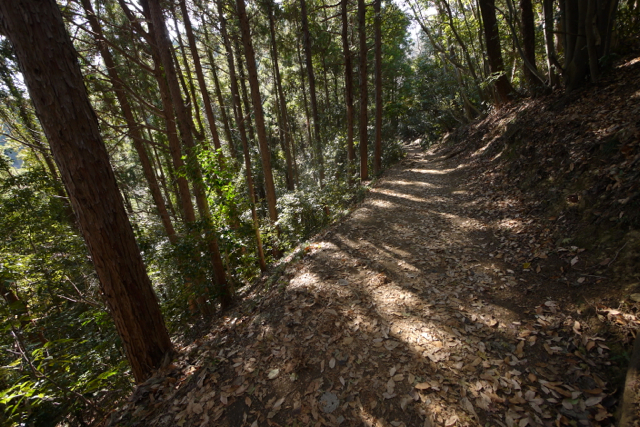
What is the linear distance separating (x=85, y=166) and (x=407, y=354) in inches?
161

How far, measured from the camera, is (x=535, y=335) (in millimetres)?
2863

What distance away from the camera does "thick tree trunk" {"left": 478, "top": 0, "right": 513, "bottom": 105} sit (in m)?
9.49

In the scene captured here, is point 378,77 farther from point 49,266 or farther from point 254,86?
point 49,266

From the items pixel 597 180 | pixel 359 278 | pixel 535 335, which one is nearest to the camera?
pixel 535 335

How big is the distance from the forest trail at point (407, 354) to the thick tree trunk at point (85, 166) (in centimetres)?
78

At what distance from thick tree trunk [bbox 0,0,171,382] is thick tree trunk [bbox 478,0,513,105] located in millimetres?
11143

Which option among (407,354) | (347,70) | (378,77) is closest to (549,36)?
(378,77)

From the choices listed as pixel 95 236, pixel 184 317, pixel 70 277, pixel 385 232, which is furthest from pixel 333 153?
pixel 95 236

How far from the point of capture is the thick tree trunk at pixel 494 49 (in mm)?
9492

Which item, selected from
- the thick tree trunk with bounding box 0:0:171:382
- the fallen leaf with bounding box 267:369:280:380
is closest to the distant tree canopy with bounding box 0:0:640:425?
the thick tree trunk with bounding box 0:0:171:382

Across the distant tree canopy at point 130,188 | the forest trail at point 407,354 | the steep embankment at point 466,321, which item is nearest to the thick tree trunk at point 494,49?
the distant tree canopy at point 130,188

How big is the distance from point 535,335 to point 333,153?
44.5 feet

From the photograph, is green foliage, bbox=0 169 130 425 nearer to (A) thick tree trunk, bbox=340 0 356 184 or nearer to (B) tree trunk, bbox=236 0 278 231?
(B) tree trunk, bbox=236 0 278 231

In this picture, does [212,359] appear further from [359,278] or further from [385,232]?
[385,232]
